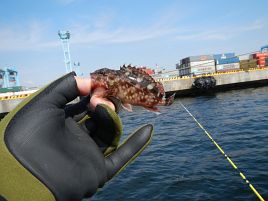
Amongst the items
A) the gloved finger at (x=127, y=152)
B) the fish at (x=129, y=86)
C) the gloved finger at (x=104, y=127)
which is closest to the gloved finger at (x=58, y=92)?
the fish at (x=129, y=86)

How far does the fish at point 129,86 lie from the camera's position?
2.68m

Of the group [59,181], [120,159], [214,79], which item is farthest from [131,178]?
[214,79]

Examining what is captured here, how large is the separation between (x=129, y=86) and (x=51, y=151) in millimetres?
940

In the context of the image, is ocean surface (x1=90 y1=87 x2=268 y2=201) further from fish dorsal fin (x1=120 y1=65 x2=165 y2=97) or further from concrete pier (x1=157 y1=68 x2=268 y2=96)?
concrete pier (x1=157 y1=68 x2=268 y2=96)

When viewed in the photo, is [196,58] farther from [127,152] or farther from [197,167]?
[127,152]

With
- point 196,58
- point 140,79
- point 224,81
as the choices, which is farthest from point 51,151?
point 196,58

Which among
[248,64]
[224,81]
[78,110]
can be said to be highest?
[78,110]

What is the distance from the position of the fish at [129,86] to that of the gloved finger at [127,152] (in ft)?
1.29

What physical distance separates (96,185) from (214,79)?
3429cm

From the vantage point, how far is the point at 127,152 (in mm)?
3113

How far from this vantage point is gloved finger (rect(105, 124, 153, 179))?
115 inches

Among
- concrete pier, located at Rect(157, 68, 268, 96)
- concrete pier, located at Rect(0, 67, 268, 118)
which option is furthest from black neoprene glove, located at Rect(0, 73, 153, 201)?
concrete pier, located at Rect(157, 68, 268, 96)

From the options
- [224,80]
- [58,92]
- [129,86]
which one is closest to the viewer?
[58,92]

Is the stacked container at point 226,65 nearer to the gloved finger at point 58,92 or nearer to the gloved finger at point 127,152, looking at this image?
the gloved finger at point 127,152
